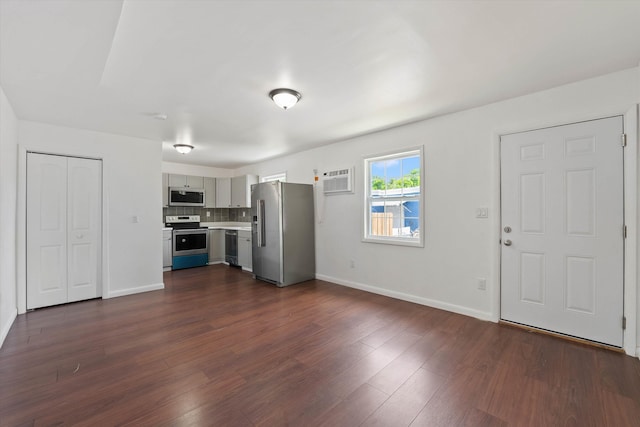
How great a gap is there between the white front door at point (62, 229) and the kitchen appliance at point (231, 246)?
97.2 inches

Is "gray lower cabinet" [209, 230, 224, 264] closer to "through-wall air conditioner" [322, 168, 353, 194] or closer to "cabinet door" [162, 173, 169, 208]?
"cabinet door" [162, 173, 169, 208]

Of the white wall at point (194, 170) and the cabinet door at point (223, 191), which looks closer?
the white wall at point (194, 170)

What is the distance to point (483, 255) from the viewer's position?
3.05m

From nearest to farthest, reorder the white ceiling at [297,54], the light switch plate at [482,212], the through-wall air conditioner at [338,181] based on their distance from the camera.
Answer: the white ceiling at [297,54]
the light switch plate at [482,212]
the through-wall air conditioner at [338,181]

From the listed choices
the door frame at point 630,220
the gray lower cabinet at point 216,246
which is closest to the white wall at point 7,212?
the gray lower cabinet at point 216,246

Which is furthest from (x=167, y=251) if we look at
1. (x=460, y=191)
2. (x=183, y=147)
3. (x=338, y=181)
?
(x=460, y=191)

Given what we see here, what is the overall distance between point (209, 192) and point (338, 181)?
377 cm

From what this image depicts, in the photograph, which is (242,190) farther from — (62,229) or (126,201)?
(62,229)

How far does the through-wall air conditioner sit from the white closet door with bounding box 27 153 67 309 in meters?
3.69

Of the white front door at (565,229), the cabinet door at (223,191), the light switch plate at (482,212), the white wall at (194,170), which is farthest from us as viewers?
the cabinet door at (223,191)

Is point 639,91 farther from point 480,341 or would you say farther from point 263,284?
point 263,284

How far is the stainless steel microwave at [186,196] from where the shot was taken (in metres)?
6.04

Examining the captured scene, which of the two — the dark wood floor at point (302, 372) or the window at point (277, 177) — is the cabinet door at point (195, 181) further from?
the dark wood floor at point (302, 372)

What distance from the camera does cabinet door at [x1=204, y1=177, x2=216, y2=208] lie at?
6659mm
